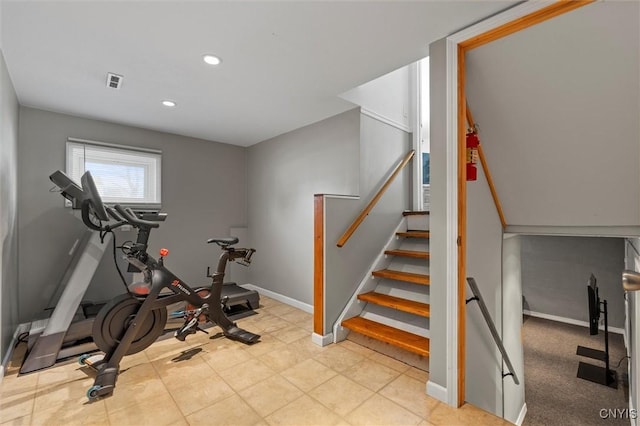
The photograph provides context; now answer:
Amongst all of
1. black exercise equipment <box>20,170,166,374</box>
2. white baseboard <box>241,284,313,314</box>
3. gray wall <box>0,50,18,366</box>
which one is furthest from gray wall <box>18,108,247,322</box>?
white baseboard <box>241,284,313,314</box>

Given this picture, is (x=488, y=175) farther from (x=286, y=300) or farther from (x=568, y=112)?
(x=286, y=300)

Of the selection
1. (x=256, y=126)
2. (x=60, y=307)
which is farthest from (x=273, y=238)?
(x=60, y=307)

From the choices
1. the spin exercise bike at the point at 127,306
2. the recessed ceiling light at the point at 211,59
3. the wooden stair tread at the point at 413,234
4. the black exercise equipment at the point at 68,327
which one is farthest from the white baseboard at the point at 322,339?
the recessed ceiling light at the point at 211,59

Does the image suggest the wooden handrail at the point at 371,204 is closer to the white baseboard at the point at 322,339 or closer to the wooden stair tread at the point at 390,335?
the wooden stair tread at the point at 390,335

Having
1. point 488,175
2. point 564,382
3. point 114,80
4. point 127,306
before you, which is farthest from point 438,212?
point 564,382

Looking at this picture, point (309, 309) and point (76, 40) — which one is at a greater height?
point (76, 40)

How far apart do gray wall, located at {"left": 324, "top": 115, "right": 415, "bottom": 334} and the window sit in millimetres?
2771

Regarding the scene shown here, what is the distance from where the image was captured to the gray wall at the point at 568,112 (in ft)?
4.86

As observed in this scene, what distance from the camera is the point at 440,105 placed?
77.9 inches

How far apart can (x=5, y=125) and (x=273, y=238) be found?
3.04 metres

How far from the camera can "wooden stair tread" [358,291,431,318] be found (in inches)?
99.6

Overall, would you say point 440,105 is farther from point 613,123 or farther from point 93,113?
point 93,113

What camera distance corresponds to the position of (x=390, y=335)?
2.55 meters

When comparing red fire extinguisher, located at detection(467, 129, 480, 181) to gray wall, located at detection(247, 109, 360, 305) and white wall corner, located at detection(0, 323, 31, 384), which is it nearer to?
gray wall, located at detection(247, 109, 360, 305)
